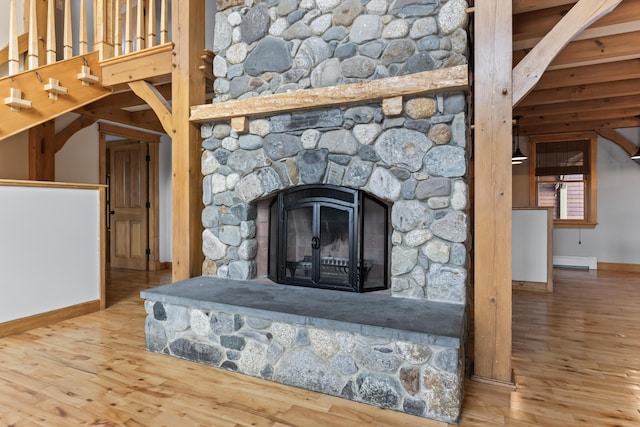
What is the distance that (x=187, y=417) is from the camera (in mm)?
1766

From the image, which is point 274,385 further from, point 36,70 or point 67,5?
point 67,5

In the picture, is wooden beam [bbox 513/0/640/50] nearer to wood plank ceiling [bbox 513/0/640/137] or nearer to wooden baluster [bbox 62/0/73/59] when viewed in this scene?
wood plank ceiling [bbox 513/0/640/137]

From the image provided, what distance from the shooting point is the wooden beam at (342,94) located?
2141 mm

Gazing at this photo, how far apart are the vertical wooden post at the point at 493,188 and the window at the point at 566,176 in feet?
16.8

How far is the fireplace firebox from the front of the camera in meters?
2.62

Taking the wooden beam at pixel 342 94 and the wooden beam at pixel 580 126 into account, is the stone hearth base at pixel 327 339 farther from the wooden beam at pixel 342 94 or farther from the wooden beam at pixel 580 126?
the wooden beam at pixel 580 126

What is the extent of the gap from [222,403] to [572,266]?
637cm

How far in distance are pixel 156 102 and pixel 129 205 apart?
325 centimetres

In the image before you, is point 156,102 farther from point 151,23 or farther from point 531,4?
point 531,4

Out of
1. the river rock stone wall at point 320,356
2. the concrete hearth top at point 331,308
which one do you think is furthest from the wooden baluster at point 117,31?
the river rock stone wall at point 320,356

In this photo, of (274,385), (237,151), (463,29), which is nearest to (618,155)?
(463,29)

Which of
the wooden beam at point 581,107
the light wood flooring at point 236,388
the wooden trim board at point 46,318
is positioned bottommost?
the light wood flooring at point 236,388

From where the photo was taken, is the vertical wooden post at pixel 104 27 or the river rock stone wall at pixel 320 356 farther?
the vertical wooden post at pixel 104 27

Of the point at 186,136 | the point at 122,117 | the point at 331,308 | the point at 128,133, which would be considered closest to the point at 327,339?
the point at 331,308
